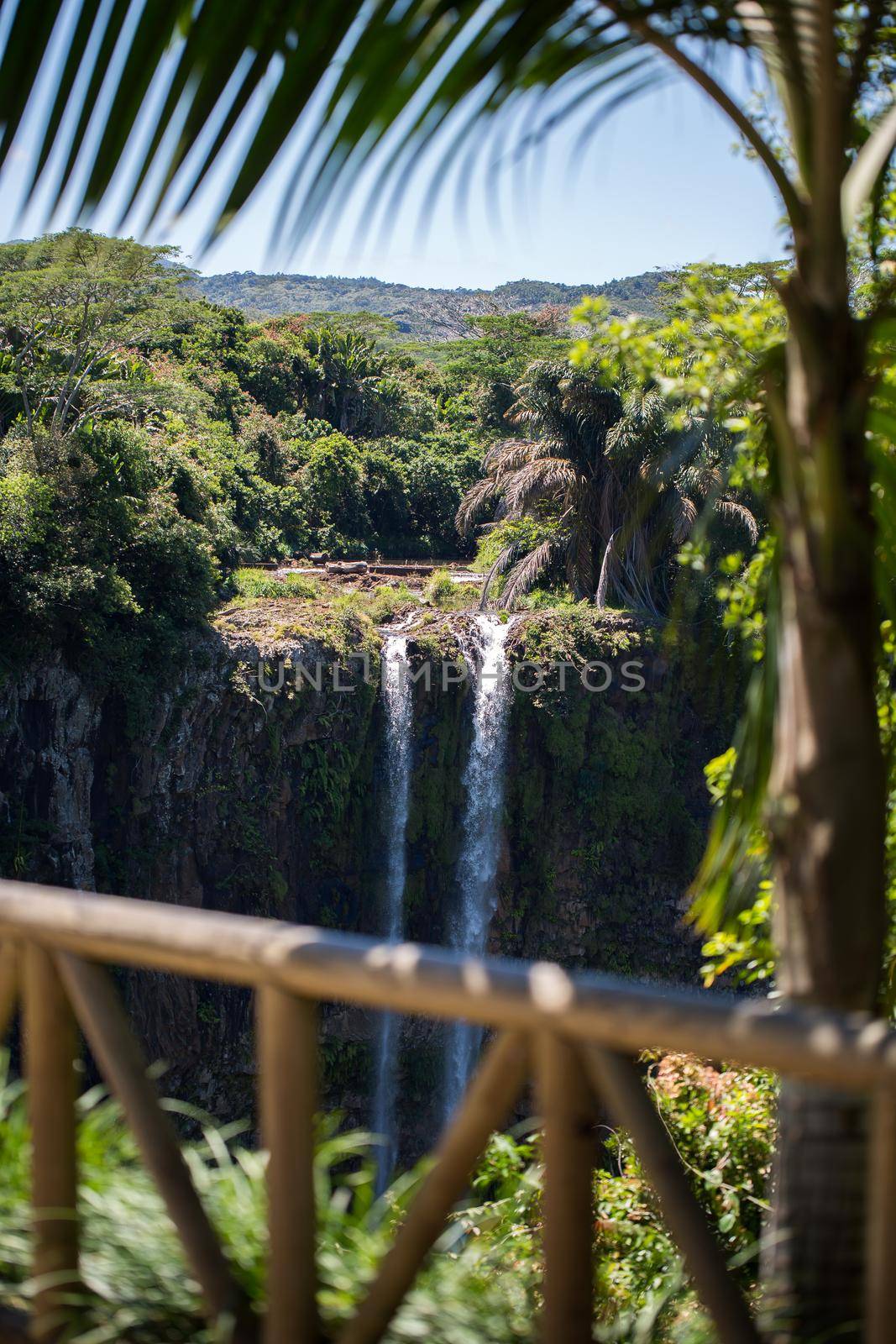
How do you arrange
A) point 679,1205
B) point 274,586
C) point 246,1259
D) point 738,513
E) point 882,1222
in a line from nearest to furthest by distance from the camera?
1. point 882,1222
2. point 679,1205
3. point 246,1259
4. point 738,513
5. point 274,586

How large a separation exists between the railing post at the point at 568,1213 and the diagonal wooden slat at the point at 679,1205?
5cm

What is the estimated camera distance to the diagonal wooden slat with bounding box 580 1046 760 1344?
127cm

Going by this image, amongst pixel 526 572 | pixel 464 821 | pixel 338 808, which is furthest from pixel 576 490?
pixel 338 808

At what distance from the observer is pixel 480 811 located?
58.0ft

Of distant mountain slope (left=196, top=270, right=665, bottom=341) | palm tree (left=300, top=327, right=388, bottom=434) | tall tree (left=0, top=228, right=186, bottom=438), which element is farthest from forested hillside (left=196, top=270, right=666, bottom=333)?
tall tree (left=0, top=228, right=186, bottom=438)

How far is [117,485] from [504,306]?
87.3 m

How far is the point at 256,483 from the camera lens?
79.3 feet

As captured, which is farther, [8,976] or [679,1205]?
[8,976]

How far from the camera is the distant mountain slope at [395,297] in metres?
98.9

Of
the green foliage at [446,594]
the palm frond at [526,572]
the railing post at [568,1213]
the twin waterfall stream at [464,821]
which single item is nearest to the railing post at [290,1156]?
the railing post at [568,1213]

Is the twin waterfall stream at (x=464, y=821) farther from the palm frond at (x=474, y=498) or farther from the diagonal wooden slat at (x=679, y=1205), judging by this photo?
the diagonal wooden slat at (x=679, y=1205)

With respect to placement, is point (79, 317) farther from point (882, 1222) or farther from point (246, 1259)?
point (882, 1222)

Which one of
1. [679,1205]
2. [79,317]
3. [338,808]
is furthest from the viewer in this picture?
[79,317]

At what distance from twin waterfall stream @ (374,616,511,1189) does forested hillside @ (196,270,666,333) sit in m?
80.6
